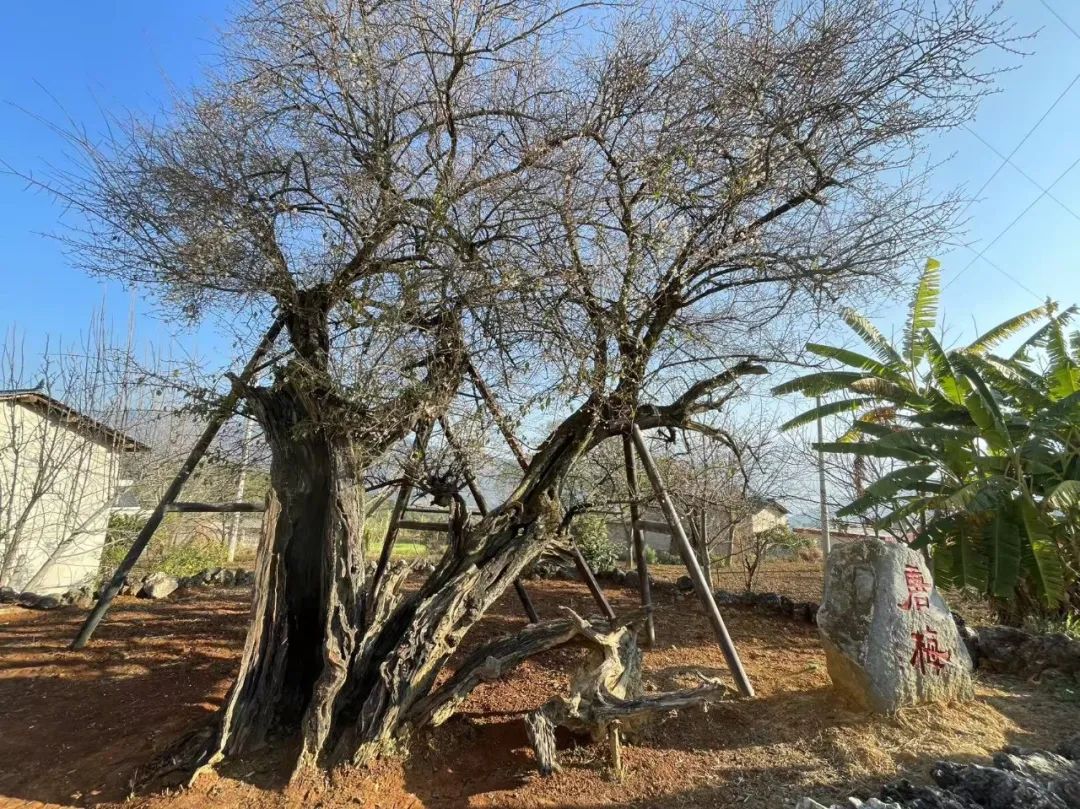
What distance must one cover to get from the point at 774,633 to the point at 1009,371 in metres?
6.11

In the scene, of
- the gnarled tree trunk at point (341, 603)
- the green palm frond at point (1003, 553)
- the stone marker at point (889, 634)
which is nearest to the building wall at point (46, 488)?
the gnarled tree trunk at point (341, 603)

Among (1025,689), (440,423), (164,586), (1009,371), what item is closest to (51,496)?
(164,586)

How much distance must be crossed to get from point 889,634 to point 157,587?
337 inches

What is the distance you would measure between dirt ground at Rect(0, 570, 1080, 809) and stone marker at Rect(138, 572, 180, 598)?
6.49 ft

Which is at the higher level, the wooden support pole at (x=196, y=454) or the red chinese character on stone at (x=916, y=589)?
the wooden support pole at (x=196, y=454)

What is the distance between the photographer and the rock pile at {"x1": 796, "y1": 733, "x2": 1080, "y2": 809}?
9.29 feet

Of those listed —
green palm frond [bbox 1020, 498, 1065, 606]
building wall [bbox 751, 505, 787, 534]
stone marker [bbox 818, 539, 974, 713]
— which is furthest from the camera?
building wall [bbox 751, 505, 787, 534]

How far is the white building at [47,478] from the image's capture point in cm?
899

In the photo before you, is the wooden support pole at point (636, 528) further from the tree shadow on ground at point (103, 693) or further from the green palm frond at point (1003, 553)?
the green palm frond at point (1003, 553)

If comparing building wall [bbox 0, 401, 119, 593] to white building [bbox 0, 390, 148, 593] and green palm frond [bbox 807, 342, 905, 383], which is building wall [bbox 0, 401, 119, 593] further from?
green palm frond [bbox 807, 342, 905, 383]

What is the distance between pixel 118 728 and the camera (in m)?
4.10

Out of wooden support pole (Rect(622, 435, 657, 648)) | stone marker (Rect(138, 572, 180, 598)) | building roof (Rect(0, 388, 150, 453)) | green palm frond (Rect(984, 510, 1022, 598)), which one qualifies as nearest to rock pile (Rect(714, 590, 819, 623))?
green palm frond (Rect(984, 510, 1022, 598))

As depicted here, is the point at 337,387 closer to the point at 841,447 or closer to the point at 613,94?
the point at 613,94

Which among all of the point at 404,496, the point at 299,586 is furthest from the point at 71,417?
the point at 299,586
